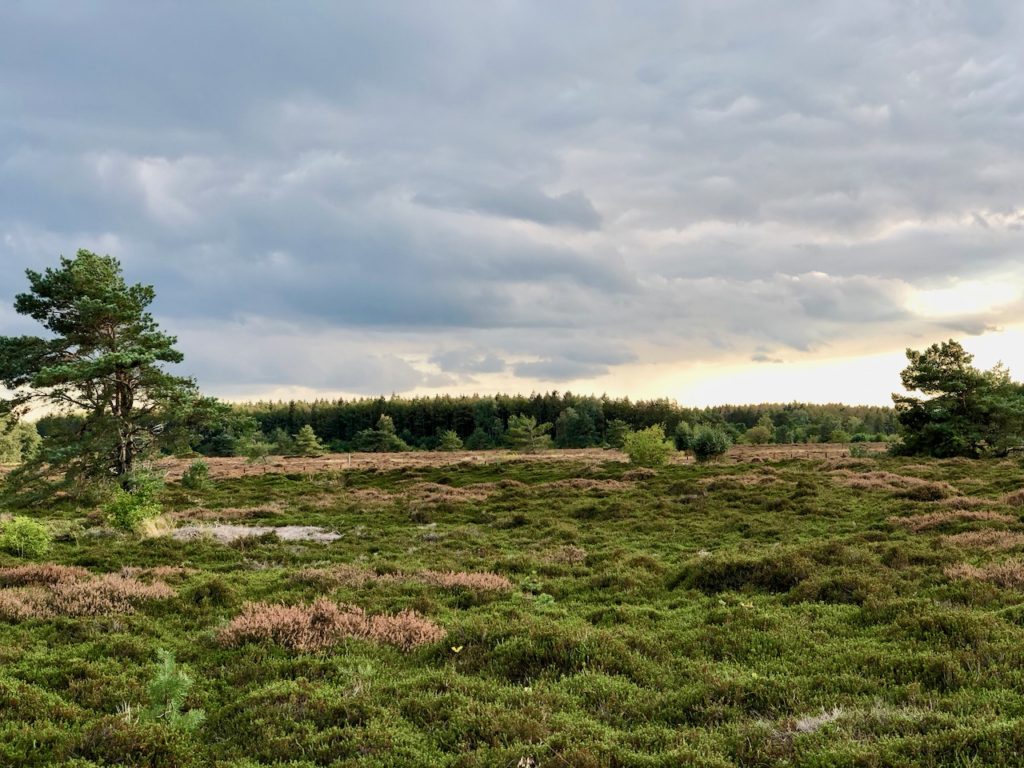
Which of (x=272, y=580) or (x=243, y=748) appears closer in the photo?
(x=243, y=748)

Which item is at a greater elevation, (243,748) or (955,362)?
(955,362)

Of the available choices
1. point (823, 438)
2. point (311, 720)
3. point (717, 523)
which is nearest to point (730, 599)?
point (311, 720)

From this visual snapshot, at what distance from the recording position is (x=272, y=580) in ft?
49.1

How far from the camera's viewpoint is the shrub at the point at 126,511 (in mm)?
22031

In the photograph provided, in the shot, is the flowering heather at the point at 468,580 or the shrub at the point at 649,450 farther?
the shrub at the point at 649,450

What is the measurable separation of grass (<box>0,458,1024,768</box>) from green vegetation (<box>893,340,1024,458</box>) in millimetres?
32657

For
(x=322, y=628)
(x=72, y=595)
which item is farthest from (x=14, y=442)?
(x=322, y=628)

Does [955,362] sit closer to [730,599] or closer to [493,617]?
[730,599]

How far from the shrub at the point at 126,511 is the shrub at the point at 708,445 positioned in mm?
41312

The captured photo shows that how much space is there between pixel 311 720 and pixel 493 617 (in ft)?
15.0

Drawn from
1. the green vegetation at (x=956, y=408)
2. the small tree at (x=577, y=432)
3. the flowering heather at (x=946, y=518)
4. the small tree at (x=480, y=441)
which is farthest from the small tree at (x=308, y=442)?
the flowering heather at (x=946, y=518)

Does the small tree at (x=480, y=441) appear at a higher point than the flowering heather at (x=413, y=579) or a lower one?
lower

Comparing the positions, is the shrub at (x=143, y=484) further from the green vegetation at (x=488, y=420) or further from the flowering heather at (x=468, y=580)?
the green vegetation at (x=488, y=420)

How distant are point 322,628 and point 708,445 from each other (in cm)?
4613
